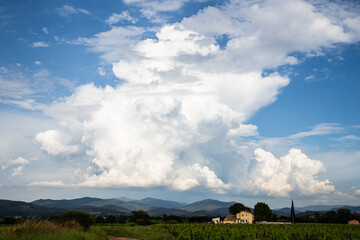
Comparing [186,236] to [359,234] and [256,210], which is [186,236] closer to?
[359,234]

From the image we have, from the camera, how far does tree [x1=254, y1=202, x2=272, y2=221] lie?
347 ft

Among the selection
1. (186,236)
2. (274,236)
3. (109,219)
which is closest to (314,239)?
(274,236)

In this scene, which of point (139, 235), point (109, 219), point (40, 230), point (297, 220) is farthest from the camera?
point (297, 220)

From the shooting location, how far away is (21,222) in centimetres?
1830

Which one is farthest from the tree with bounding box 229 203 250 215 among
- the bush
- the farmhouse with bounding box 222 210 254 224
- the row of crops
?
the bush

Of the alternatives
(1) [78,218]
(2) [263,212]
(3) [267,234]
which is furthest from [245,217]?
(1) [78,218]

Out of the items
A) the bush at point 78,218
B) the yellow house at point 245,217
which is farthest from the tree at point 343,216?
the bush at point 78,218

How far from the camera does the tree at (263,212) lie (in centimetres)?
10562

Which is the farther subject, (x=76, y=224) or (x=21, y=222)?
(x=76, y=224)

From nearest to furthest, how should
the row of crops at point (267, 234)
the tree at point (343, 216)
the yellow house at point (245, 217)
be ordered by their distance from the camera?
1. the row of crops at point (267, 234)
2. the tree at point (343, 216)
3. the yellow house at point (245, 217)

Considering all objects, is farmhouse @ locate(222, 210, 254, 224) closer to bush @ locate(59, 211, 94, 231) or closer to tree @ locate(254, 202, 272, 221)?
tree @ locate(254, 202, 272, 221)

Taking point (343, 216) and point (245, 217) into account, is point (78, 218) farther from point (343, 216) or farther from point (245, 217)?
point (343, 216)

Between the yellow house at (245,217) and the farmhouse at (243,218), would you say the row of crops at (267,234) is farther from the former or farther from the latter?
the yellow house at (245,217)

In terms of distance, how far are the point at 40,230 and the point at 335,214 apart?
10469 cm
